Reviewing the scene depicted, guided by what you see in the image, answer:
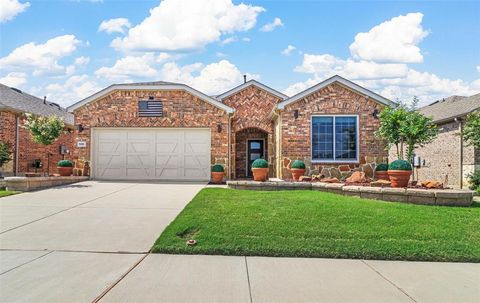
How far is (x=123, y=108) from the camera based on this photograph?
50.2 ft

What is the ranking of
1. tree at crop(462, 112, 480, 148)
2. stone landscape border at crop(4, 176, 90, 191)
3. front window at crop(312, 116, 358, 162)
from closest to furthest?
stone landscape border at crop(4, 176, 90, 191)
tree at crop(462, 112, 480, 148)
front window at crop(312, 116, 358, 162)

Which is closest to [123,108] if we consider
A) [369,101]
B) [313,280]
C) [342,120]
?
[342,120]

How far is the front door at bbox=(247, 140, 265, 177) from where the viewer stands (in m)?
18.3

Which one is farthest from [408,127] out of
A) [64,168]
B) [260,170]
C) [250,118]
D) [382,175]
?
[64,168]

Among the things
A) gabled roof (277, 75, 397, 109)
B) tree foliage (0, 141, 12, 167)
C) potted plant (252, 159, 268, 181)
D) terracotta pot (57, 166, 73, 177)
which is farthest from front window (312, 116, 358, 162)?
tree foliage (0, 141, 12, 167)

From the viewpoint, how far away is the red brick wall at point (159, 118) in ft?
49.5

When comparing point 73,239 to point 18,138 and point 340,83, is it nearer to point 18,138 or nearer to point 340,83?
point 340,83

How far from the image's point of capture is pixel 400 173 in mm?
9523

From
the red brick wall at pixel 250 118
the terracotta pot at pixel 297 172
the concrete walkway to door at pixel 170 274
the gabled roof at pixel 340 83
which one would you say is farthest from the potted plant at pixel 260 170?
the concrete walkway to door at pixel 170 274

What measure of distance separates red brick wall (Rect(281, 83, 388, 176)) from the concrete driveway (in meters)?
5.28

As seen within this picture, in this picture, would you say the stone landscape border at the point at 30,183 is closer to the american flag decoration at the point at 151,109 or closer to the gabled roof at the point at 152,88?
the gabled roof at the point at 152,88

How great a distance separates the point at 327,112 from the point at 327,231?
28.3ft

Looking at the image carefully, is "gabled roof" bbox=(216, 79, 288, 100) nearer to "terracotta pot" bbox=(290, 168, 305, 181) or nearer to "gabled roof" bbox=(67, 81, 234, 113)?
"gabled roof" bbox=(67, 81, 234, 113)

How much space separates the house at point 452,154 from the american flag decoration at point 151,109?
1129 centimetres
